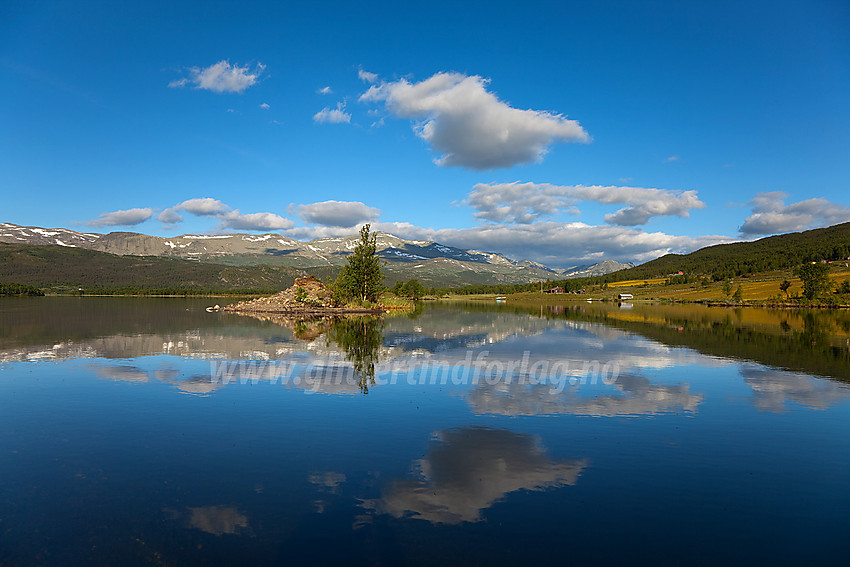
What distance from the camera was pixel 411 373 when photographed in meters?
26.8

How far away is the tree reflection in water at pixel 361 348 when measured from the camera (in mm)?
25759

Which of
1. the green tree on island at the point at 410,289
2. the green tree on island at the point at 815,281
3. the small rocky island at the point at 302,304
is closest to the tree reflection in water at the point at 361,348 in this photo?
the small rocky island at the point at 302,304

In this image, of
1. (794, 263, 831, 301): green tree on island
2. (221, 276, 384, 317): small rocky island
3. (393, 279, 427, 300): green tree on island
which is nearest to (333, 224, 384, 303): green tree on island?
(221, 276, 384, 317): small rocky island

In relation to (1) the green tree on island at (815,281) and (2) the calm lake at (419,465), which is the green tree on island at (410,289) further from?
(2) the calm lake at (419,465)

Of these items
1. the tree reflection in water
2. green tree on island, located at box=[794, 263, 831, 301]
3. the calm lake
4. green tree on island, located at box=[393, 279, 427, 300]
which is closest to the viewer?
the calm lake

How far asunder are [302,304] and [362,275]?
13530mm

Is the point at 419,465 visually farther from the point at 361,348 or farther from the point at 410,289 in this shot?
the point at 410,289

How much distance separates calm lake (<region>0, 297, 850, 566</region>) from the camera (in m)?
9.05

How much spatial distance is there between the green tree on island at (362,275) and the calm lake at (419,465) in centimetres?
7185

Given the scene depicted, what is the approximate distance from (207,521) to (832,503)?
536 inches

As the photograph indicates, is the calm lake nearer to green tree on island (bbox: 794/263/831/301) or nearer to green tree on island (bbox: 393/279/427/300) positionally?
green tree on island (bbox: 794/263/831/301)

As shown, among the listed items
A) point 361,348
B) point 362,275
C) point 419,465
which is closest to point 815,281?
point 362,275

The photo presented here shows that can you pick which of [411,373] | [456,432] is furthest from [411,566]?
[411,373]

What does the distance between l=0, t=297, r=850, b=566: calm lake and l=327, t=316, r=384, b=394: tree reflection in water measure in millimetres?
485
